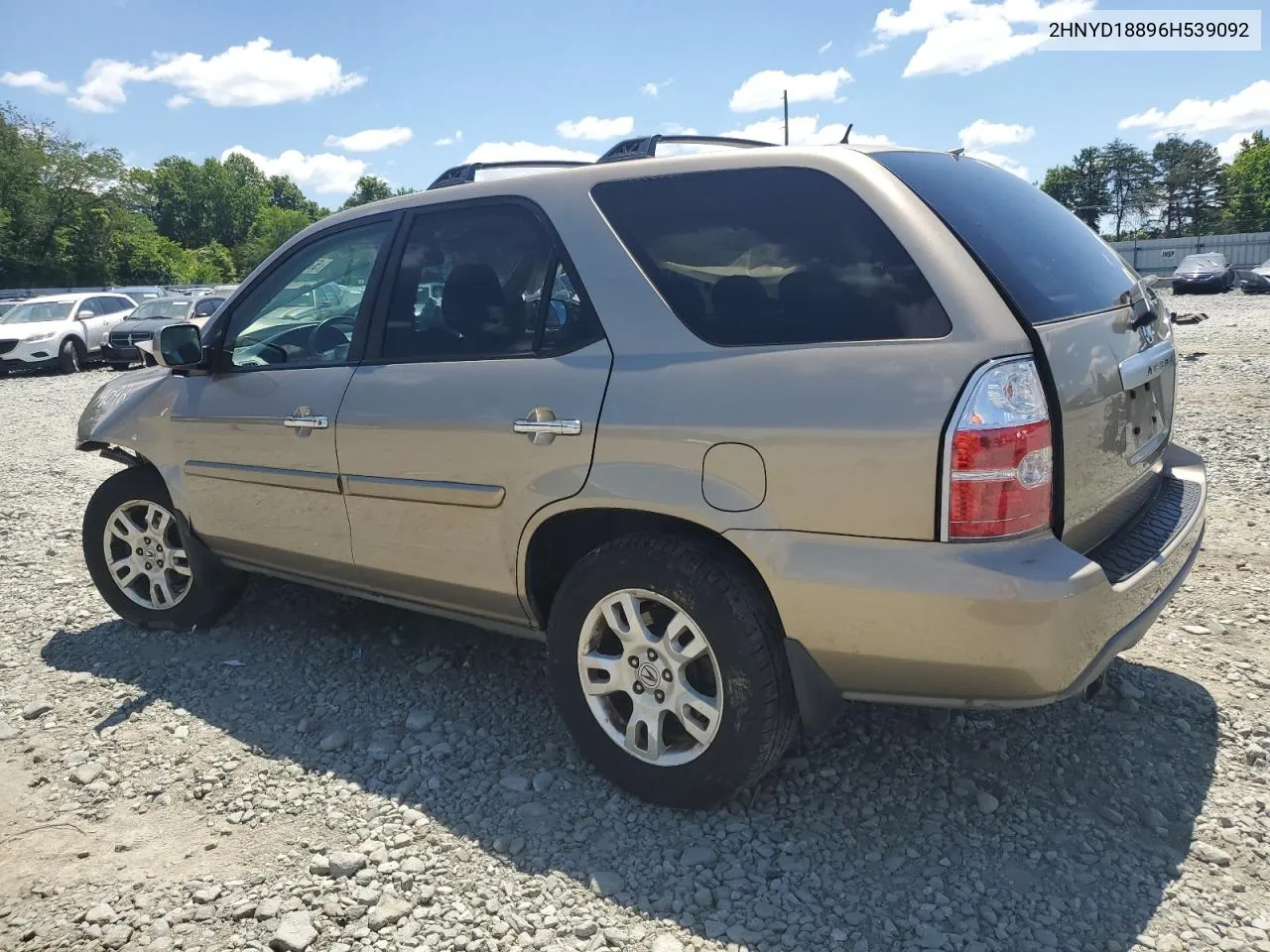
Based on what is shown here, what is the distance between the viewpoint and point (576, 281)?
9.32ft

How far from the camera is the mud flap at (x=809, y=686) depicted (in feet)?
8.01

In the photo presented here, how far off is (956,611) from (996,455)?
381mm

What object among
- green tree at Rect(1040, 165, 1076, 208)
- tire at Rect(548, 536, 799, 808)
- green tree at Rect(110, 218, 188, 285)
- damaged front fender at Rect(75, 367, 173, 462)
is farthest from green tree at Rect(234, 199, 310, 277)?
tire at Rect(548, 536, 799, 808)

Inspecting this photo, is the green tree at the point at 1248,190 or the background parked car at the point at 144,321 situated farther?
the green tree at the point at 1248,190

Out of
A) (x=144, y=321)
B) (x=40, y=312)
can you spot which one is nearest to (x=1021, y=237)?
(x=144, y=321)

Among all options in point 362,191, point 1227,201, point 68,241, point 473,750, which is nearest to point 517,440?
point 473,750

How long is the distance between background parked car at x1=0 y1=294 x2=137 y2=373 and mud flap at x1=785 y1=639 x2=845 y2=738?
20.4m

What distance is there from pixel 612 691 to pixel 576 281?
1266mm

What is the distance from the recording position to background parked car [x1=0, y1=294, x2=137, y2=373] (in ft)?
60.0

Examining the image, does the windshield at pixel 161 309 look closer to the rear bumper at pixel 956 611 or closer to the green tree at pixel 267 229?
the rear bumper at pixel 956 611

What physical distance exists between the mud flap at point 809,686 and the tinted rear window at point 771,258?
83cm

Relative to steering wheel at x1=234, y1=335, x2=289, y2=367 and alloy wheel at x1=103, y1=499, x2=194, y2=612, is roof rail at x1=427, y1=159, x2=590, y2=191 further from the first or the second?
alloy wheel at x1=103, y1=499, x2=194, y2=612

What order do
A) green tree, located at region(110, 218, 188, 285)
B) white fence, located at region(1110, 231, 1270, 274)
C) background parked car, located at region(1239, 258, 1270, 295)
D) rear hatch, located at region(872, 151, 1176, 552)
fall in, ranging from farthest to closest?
green tree, located at region(110, 218, 188, 285) → white fence, located at region(1110, 231, 1270, 274) → background parked car, located at region(1239, 258, 1270, 295) → rear hatch, located at region(872, 151, 1176, 552)

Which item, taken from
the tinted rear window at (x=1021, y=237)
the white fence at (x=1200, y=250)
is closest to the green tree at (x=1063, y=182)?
the white fence at (x=1200, y=250)
